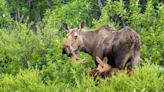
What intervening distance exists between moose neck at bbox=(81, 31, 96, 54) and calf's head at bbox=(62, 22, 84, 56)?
0.12m

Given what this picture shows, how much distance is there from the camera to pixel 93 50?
1220cm

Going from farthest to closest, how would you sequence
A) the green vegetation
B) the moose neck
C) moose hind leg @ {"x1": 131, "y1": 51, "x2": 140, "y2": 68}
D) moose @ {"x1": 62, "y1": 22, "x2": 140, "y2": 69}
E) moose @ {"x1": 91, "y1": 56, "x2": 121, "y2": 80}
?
the moose neck, moose hind leg @ {"x1": 131, "y1": 51, "x2": 140, "y2": 68}, moose @ {"x1": 62, "y1": 22, "x2": 140, "y2": 69}, moose @ {"x1": 91, "y1": 56, "x2": 121, "y2": 80}, the green vegetation

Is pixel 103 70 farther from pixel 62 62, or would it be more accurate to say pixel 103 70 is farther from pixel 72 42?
pixel 62 62

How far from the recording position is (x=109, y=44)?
1169 cm

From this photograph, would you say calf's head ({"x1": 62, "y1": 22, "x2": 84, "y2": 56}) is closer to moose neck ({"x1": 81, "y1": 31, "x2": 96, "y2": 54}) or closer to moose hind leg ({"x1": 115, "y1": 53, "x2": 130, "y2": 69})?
moose neck ({"x1": 81, "y1": 31, "x2": 96, "y2": 54})

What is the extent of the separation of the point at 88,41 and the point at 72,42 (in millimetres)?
547

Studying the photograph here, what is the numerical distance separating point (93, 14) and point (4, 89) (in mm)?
14691

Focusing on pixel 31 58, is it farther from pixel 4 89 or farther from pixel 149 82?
pixel 149 82

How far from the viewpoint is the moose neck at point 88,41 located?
485 inches

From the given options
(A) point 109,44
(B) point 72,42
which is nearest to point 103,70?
(A) point 109,44

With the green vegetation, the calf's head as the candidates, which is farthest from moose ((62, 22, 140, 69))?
the green vegetation

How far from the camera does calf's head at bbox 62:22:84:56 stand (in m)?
11.8

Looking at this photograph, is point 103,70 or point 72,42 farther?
point 72,42

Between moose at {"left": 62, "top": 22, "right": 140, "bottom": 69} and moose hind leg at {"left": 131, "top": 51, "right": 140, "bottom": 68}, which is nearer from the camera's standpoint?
moose at {"left": 62, "top": 22, "right": 140, "bottom": 69}
